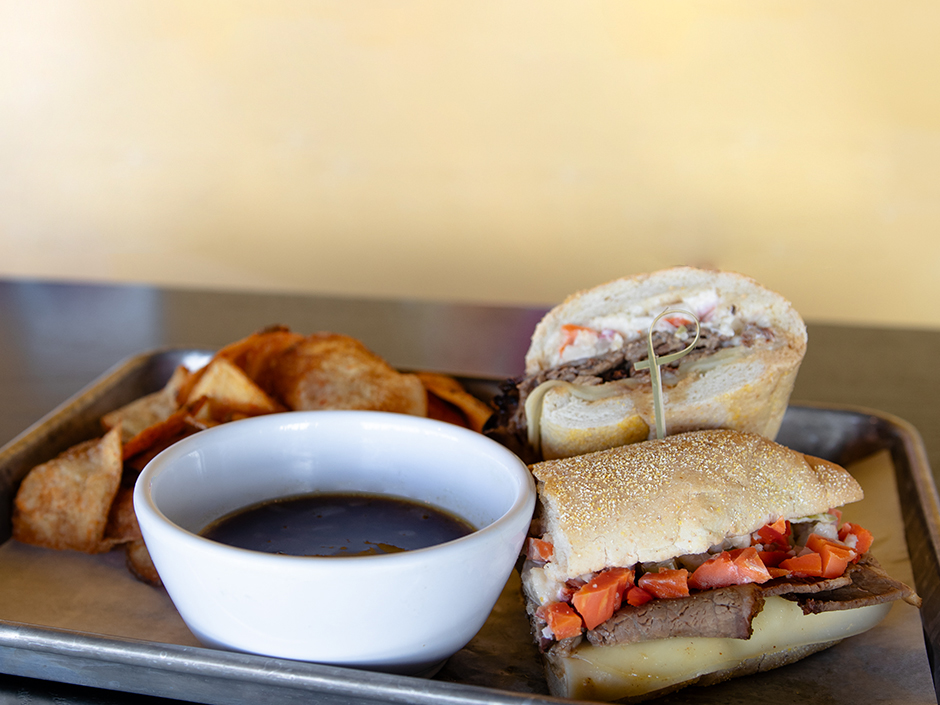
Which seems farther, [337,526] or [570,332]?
[570,332]

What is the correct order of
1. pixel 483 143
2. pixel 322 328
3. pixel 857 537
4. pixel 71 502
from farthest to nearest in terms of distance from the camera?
pixel 483 143 → pixel 322 328 → pixel 71 502 → pixel 857 537

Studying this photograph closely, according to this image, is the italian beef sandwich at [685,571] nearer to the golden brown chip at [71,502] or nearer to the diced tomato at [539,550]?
the diced tomato at [539,550]

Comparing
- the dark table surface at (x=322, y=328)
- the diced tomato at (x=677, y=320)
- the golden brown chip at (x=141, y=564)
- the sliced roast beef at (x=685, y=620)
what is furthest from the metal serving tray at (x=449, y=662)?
the diced tomato at (x=677, y=320)

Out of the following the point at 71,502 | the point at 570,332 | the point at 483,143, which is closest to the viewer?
the point at 71,502

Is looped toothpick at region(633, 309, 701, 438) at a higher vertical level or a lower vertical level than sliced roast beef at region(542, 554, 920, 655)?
higher

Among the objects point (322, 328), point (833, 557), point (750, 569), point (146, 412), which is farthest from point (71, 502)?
point (322, 328)

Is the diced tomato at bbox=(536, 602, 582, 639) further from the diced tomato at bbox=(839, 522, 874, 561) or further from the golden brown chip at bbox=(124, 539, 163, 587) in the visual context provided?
the golden brown chip at bbox=(124, 539, 163, 587)

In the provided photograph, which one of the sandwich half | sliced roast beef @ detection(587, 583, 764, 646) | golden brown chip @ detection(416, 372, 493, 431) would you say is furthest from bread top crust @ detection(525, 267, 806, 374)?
sliced roast beef @ detection(587, 583, 764, 646)

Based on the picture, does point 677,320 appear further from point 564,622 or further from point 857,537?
point 564,622
